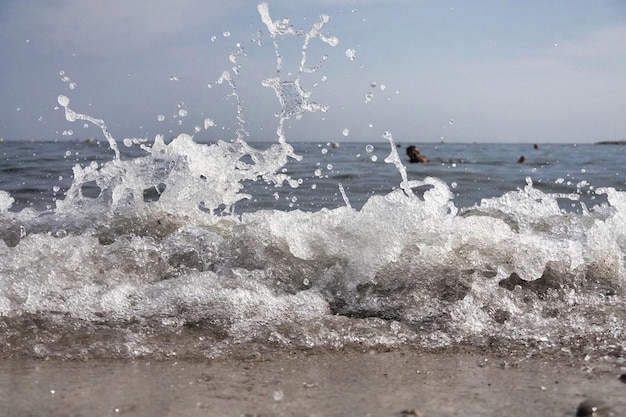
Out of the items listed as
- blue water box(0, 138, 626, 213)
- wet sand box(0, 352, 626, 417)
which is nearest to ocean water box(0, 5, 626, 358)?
wet sand box(0, 352, 626, 417)

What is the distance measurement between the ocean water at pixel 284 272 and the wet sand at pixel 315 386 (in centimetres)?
17

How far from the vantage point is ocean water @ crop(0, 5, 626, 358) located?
2.86 metres

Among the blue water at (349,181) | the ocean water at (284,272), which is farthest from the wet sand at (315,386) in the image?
the blue water at (349,181)

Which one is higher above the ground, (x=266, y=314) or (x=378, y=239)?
(x=378, y=239)

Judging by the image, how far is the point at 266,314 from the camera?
3.07m

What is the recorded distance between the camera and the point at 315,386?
2281mm

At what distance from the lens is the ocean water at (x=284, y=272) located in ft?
9.39

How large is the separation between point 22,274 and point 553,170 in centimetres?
1091

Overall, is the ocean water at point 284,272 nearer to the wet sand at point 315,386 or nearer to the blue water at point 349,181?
the wet sand at point 315,386

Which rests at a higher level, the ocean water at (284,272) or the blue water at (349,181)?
the blue water at (349,181)

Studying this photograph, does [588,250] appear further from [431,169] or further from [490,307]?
[431,169]

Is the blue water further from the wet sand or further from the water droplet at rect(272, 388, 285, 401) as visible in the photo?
the water droplet at rect(272, 388, 285, 401)

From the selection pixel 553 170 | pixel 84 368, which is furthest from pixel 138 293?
pixel 553 170

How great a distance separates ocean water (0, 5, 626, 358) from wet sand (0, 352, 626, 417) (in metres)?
0.17
